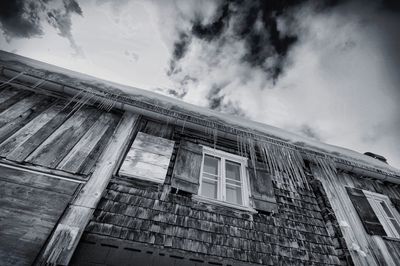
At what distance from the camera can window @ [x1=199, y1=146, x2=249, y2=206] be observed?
171 inches

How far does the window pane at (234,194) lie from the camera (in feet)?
14.7

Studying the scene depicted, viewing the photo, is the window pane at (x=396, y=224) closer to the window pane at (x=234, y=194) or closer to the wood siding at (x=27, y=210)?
the window pane at (x=234, y=194)

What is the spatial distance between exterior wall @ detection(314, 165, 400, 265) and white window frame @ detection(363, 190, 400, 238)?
23 cm

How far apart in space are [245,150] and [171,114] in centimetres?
195

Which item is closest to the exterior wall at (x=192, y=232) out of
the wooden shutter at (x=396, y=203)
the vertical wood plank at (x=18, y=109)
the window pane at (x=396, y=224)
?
the vertical wood plank at (x=18, y=109)

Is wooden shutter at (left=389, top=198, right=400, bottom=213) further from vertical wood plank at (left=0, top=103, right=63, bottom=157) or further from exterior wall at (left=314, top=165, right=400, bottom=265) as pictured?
vertical wood plank at (left=0, top=103, right=63, bottom=157)

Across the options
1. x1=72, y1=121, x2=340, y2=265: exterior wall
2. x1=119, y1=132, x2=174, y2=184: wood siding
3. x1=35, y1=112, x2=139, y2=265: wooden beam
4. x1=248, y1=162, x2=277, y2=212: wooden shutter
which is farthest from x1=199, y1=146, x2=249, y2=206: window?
x1=35, y1=112, x2=139, y2=265: wooden beam

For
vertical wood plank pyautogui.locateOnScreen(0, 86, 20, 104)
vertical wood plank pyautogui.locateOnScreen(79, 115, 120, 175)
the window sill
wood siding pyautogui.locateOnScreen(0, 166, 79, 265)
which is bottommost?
wood siding pyautogui.locateOnScreen(0, 166, 79, 265)

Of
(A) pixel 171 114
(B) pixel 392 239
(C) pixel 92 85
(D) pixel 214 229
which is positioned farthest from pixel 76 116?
(B) pixel 392 239

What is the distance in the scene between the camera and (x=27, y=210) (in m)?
2.81

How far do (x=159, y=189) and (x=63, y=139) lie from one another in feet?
6.88

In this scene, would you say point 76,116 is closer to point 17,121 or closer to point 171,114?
point 17,121

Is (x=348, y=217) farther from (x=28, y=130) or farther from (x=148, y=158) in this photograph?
(x=28, y=130)

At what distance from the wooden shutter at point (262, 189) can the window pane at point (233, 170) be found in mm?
328
